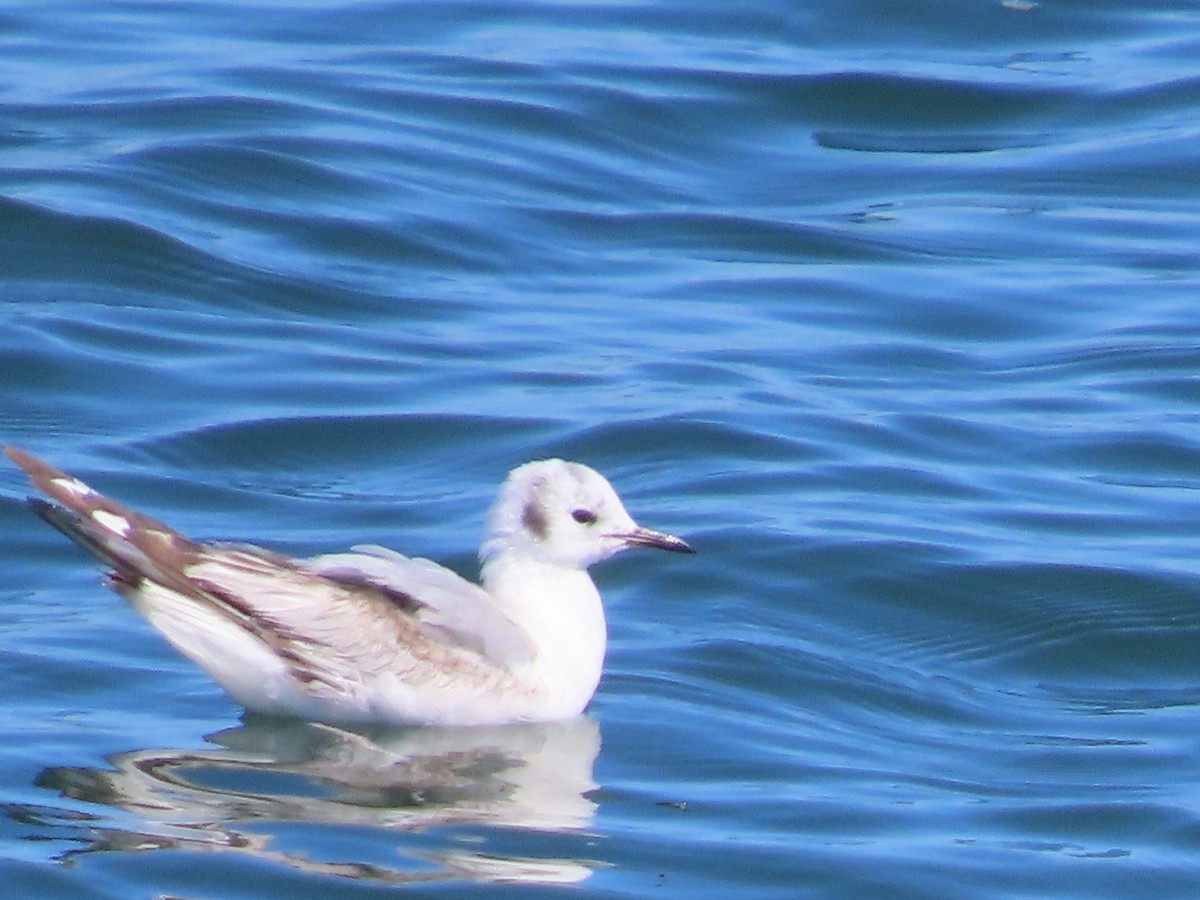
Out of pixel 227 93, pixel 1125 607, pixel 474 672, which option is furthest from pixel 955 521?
pixel 227 93

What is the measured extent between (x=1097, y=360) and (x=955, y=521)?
2874 millimetres

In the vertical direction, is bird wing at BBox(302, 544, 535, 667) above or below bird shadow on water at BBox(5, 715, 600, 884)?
above

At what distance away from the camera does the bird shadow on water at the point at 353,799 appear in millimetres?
7168

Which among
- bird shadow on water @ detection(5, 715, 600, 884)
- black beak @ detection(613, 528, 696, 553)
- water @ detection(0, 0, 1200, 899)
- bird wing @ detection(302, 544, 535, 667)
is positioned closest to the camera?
bird shadow on water @ detection(5, 715, 600, 884)

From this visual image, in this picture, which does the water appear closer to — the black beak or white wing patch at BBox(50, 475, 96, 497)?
the black beak

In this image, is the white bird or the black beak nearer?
the white bird

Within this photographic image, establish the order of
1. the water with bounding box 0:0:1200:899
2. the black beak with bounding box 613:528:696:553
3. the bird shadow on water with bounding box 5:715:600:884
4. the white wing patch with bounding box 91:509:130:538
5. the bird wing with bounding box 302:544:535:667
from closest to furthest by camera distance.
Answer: the bird shadow on water with bounding box 5:715:600:884 < the water with bounding box 0:0:1200:899 < the white wing patch with bounding box 91:509:130:538 < the bird wing with bounding box 302:544:535:667 < the black beak with bounding box 613:528:696:553

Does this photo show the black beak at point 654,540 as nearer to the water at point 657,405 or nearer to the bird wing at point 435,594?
the water at point 657,405

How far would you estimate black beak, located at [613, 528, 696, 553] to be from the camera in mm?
9008

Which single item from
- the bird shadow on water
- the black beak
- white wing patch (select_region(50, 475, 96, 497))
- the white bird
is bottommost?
the bird shadow on water

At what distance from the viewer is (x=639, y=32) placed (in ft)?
64.1

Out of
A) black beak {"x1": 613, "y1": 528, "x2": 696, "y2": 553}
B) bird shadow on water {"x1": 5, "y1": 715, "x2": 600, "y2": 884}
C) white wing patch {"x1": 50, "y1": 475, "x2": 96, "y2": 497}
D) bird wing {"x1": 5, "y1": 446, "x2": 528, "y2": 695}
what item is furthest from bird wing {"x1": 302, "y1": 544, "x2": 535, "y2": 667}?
white wing patch {"x1": 50, "y1": 475, "x2": 96, "y2": 497}

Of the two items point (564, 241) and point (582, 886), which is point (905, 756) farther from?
point (564, 241)

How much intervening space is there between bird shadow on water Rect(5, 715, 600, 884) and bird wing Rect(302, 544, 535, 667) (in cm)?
27
